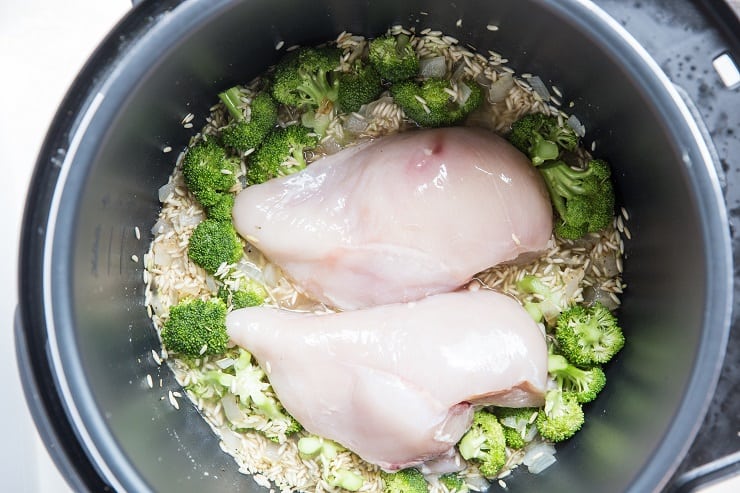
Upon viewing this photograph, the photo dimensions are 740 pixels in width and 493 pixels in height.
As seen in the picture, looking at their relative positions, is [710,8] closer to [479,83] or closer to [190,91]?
[479,83]

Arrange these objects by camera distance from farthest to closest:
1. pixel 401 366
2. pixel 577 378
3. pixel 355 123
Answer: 1. pixel 355 123
2. pixel 577 378
3. pixel 401 366

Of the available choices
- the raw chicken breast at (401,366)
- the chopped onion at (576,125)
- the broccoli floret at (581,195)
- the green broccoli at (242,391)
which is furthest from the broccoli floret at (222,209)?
the chopped onion at (576,125)

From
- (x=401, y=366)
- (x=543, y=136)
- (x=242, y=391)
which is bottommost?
(x=242, y=391)

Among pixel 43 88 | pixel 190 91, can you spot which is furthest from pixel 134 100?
pixel 43 88

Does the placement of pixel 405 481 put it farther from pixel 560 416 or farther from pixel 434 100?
pixel 434 100

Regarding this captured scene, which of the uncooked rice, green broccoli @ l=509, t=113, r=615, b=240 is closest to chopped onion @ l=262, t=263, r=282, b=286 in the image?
the uncooked rice

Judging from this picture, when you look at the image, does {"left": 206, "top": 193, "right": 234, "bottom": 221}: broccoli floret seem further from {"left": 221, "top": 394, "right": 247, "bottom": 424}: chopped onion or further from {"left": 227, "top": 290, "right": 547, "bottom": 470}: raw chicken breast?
{"left": 221, "top": 394, "right": 247, "bottom": 424}: chopped onion

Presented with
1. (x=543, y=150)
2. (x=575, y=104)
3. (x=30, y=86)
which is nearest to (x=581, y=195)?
(x=543, y=150)

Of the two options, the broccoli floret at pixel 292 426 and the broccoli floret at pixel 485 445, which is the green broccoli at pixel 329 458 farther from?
the broccoli floret at pixel 485 445
